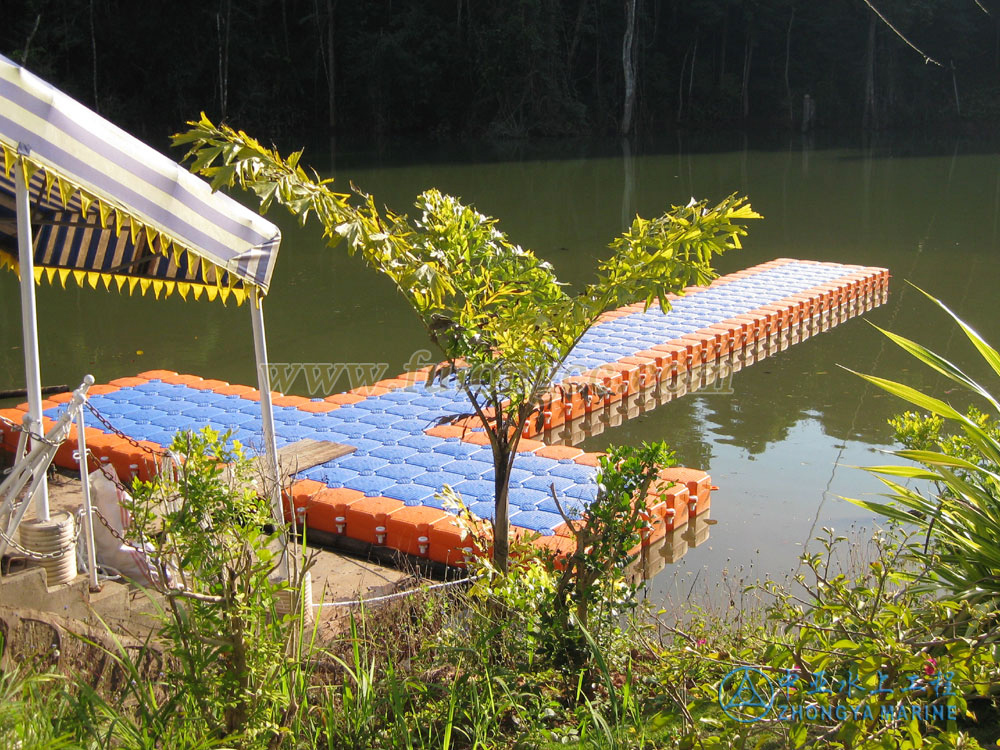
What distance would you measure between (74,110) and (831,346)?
9.26 meters

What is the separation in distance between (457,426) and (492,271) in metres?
3.28

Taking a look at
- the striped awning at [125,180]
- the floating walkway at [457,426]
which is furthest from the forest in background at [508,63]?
the striped awning at [125,180]

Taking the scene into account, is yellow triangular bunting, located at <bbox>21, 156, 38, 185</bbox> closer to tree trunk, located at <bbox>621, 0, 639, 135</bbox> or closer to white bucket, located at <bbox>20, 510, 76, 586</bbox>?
white bucket, located at <bbox>20, 510, 76, 586</bbox>

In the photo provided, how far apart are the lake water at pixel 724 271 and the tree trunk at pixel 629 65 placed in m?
9.45

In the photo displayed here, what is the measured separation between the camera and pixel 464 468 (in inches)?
281

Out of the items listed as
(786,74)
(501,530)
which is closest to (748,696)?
(501,530)

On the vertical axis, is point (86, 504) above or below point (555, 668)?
above

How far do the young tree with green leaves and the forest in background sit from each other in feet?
86.3

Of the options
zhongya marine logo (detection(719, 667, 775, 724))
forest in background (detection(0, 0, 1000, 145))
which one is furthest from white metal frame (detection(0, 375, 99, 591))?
forest in background (detection(0, 0, 1000, 145))

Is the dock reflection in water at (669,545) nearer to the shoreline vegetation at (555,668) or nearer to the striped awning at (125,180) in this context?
the shoreline vegetation at (555,668)

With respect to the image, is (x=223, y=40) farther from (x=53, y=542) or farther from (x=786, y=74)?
(x=53, y=542)

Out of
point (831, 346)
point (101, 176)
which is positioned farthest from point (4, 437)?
point (831, 346)

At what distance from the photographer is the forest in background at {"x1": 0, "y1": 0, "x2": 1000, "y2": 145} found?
33281 mm

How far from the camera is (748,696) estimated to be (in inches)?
125
